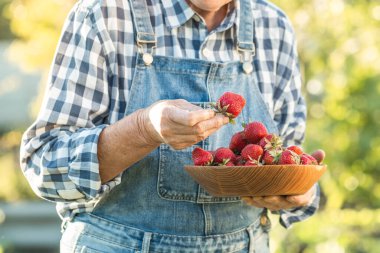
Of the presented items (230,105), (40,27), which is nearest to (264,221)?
(230,105)

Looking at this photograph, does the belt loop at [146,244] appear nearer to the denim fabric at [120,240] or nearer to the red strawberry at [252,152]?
the denim fabric at [120,240]

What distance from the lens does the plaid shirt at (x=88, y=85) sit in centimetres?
216

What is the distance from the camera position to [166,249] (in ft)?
7.31

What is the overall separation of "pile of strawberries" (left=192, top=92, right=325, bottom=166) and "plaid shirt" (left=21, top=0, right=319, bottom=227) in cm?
27

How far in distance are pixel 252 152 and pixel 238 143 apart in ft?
0.33

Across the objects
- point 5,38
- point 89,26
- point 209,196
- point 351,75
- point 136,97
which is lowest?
point 5,38

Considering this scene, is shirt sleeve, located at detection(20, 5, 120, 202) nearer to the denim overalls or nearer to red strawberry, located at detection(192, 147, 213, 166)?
the denim overalls

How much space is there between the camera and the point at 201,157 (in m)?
2.13

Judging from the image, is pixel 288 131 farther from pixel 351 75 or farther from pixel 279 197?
pixel 351 75

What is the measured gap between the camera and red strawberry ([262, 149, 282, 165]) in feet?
7.12

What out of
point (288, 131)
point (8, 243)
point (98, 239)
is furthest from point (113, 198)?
point (8, 243)

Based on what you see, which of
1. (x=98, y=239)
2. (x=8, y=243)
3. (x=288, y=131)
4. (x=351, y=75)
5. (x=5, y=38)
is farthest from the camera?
(x=5, y=38)

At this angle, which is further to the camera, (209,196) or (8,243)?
(8,243)

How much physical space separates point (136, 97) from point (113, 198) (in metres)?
0.29
